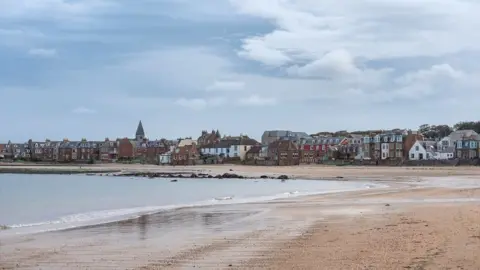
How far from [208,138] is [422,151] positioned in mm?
53082

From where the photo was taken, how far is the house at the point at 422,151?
285 feet

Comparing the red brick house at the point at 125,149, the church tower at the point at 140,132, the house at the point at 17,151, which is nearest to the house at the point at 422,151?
the red brick house at the point at 125,149

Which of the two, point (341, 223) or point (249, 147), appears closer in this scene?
point (341, 223)

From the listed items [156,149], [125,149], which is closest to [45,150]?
[125,149]

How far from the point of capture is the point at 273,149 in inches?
4065

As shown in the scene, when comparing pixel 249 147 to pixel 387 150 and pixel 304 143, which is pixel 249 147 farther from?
pixel 387 150

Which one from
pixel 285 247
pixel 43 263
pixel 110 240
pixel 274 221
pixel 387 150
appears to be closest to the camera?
pixel 43 263

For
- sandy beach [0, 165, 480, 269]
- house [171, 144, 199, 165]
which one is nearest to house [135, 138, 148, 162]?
A: house [171, 144, 199, 165]

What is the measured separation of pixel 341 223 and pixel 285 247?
15.2 ft

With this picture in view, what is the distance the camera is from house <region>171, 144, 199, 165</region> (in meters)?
115

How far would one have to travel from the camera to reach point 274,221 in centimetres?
1661

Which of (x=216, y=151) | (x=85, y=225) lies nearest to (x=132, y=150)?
(x=216, y=151)

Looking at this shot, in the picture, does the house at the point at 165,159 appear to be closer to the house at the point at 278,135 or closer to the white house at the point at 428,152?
A: the house at the point at 278,135

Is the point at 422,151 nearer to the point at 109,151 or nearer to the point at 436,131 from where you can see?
the point at 436,131
